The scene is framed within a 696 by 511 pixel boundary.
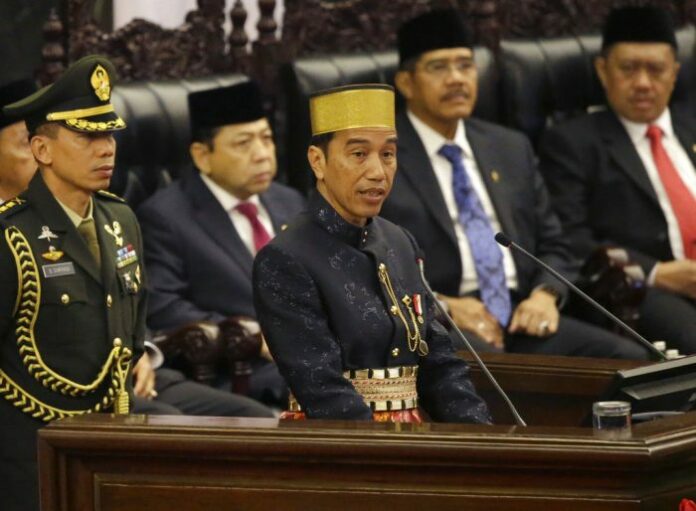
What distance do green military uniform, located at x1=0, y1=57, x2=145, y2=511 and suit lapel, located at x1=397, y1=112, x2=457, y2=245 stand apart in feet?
5.29

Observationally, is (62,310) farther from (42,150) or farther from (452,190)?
(452,190)

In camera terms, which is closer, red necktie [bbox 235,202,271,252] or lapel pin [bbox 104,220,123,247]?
lapel pin [bbox 104,220,123,247]

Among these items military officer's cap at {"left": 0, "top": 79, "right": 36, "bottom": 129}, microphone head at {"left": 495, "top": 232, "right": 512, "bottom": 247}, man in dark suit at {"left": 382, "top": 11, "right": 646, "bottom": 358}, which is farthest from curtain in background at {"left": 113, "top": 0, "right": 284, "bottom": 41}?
microphone head at {"left": 495, "top": 232, "right": 512, "bottom": 247}

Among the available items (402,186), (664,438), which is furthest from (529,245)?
(664,438)

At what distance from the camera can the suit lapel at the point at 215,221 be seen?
4.60 m

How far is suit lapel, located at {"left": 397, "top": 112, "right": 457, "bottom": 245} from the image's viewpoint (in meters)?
4.74

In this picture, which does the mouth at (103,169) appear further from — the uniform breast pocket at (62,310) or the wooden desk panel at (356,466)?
the wooden desk panel at (356,466)

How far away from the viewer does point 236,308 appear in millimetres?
4578

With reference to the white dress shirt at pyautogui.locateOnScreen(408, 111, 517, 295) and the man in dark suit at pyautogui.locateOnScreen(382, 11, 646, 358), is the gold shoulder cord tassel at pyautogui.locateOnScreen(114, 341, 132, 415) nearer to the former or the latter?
the man in dark suit at pyautogui.locateOnScreen(382, 11, 646, 358)

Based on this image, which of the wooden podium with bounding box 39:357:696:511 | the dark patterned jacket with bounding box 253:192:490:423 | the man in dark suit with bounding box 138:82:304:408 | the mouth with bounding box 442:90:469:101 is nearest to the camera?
the wooden podium with bounding box 39:357:696:511

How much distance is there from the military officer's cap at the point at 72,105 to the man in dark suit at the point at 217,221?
51.2 inches

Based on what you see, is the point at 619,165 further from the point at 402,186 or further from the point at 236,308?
the point at 236,308

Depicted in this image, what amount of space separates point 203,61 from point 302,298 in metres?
2.20

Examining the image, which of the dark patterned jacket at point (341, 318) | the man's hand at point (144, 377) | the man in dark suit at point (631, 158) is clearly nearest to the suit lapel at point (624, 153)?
the man in dark suit at point (631, 158)
